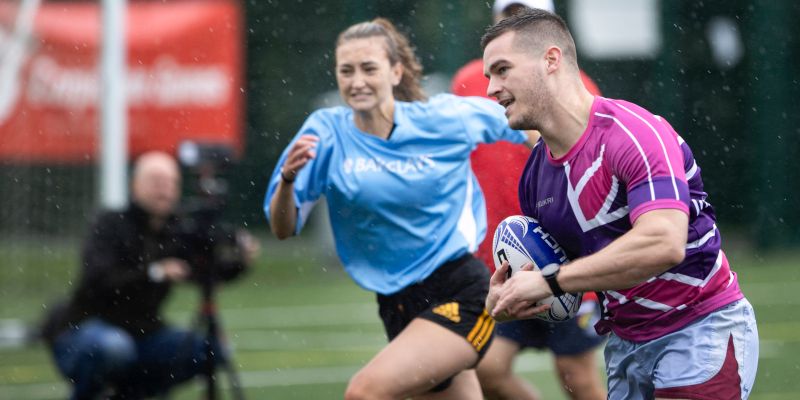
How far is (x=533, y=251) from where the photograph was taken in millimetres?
4184

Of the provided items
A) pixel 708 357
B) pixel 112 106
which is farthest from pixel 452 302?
Answer: pixel 112 106

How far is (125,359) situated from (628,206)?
153 inches

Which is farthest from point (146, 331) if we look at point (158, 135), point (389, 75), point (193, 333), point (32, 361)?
point (158, 135)

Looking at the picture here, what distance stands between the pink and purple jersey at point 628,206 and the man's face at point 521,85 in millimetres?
170

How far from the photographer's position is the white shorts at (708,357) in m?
4.10

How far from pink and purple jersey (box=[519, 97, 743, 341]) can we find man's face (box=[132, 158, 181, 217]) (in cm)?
344

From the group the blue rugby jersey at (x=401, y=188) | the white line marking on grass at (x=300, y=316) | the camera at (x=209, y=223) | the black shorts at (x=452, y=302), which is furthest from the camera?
the white line marking on grass at (x=300, y=316)

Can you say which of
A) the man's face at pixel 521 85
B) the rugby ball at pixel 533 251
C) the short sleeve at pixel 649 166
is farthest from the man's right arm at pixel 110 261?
the short sleeve at pixel 649 166

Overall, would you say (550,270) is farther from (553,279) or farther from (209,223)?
(209,223)

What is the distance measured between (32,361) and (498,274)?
6.97 meters

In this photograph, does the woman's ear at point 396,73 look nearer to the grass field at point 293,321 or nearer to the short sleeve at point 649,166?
the short sleeve at point 649,166

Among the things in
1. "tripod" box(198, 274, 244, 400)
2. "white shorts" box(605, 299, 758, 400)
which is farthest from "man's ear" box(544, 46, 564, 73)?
"tripod" box(198, 274, 244, 400)

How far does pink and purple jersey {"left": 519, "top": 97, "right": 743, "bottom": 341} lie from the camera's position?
3879 mm

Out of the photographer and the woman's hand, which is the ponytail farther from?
the photographer
